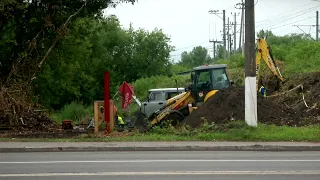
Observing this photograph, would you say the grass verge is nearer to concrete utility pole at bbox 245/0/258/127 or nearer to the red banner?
concrete utility pole at bbox 245/0/258/127

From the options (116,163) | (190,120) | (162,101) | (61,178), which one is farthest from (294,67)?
(61,178)

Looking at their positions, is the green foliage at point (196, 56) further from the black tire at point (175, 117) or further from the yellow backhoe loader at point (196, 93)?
the black tire at point (175, 117)

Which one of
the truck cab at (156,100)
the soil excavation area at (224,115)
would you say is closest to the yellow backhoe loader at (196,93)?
the soil excavation area at (224,115)

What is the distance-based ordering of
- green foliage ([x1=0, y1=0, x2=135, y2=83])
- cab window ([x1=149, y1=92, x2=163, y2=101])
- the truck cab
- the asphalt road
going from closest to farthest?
1. the asphalt road
2. green foliage ([x1=0, y1=0, x2=135, y2=83])
3. the truck cab
4. cab window ([x1=149, y1=92, x2=163, y2=101])

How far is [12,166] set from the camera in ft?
41.2

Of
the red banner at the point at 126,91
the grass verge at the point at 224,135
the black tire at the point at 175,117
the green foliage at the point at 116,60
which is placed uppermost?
the green foliage at the point at 116,60

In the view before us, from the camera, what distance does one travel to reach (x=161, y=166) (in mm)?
12391

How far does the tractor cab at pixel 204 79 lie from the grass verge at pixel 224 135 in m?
3.63

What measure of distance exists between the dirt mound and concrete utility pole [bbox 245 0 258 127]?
0.85 metres

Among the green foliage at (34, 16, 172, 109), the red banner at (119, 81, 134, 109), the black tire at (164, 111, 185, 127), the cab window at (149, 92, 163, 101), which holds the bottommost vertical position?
the black tire at (164, 111, 185, 127)

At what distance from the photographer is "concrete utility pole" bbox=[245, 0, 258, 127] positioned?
65.5 feet

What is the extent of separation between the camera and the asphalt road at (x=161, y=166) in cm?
1055

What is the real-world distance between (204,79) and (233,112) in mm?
3255

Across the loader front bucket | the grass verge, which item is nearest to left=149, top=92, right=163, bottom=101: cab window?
the loader front bucket
